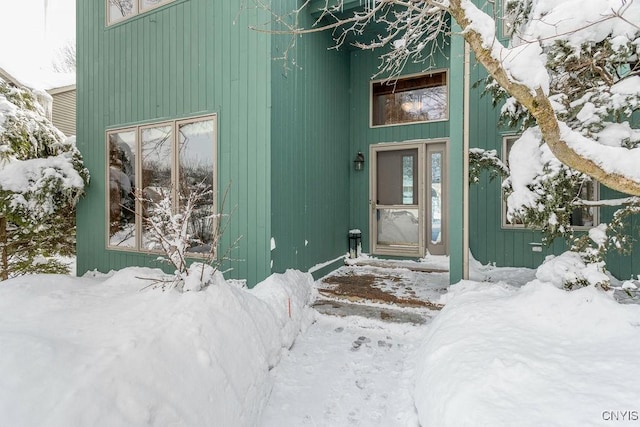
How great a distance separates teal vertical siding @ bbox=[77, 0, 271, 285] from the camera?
3.90m

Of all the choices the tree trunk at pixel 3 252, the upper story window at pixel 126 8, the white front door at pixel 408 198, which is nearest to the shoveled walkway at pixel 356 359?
the white front door at pixel 408 198

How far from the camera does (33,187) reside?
491 centimetres

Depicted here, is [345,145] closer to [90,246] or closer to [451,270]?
[451,270]

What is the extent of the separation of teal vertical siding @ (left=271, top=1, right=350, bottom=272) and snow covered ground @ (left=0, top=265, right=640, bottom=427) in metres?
1.28

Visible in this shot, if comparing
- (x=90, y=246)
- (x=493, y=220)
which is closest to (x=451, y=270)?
(x=493, y=220)

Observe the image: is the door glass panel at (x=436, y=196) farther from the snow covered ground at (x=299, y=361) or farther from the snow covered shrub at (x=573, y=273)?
the snow covered shrub at (x=573, y=273)

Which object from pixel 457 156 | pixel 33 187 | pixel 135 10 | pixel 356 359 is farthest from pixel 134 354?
pixel 135 10

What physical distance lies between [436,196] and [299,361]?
12.9 feet

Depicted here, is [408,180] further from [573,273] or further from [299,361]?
[299,361]

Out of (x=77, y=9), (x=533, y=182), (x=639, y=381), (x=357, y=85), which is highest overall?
(x=77, y=9)

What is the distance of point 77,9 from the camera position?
5.53 meters

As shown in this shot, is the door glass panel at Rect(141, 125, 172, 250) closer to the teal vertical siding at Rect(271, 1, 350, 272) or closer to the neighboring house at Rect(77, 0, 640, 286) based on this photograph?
the neighboring house at Rect(77, 0, 640, 286)

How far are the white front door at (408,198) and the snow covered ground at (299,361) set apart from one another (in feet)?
7.74

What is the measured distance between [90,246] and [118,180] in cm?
135
